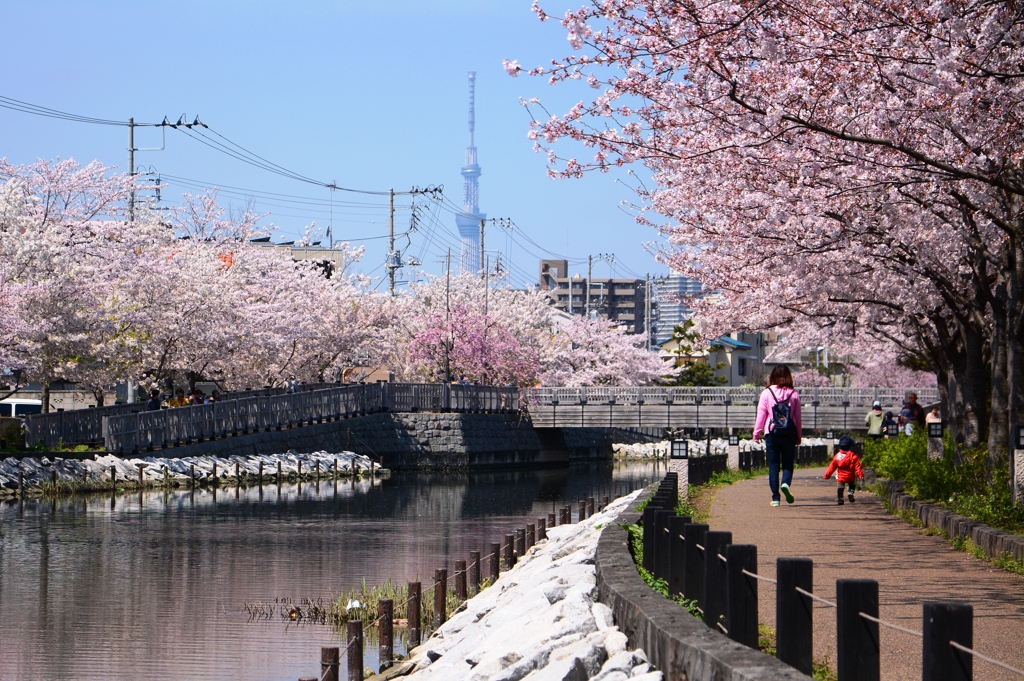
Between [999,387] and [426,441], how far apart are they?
36.8 meters

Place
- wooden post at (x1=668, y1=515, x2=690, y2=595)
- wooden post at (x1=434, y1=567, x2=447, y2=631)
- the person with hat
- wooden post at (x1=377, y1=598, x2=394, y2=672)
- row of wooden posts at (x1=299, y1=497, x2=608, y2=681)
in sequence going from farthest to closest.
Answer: the person with hat < wooden post at (x1=434, y1=567, x2=447, y2=631) < wooden post at (x1=377, y1=598, x2=394, y2=672) < row of wooden posts at (x1=299, y1=497, x2=608, y2=681) < wooden post at (x1=668, y1=515, x2=690, y2=595)

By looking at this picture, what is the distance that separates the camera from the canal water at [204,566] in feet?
42.0

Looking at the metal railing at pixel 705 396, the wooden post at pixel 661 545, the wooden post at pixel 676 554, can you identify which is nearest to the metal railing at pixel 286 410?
the metal railing at pixel 705 396

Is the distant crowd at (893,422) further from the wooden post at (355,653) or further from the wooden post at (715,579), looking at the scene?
the wooden post at (715,579)

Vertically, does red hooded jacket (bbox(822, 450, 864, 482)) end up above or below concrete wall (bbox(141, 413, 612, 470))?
above

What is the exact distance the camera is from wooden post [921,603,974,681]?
431 centimetres

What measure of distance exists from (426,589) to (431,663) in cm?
544

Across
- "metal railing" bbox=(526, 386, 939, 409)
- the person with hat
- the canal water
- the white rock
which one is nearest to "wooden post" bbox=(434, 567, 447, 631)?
the canal water

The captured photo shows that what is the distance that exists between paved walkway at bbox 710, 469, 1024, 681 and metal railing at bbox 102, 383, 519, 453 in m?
22.2

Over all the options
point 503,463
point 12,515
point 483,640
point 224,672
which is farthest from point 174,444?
point 483,640

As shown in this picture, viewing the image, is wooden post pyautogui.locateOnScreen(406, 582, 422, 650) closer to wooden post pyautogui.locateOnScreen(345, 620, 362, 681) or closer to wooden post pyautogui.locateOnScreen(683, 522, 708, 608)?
wooden post pyautogui.locateOnScreen(345, 620, 362, 681)

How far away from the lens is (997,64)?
11.5 m

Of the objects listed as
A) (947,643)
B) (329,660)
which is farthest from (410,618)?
(947,643)

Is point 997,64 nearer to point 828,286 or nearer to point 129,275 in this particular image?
point 828,286
